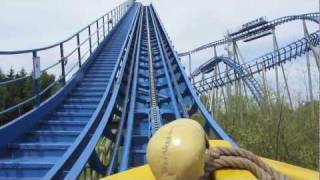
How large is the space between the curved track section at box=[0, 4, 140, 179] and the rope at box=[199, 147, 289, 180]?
192 cm

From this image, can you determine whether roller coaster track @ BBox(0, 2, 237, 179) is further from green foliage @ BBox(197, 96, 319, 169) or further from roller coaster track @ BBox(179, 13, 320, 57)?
roller coaster track @ BBox(179, 13, 320, 57)

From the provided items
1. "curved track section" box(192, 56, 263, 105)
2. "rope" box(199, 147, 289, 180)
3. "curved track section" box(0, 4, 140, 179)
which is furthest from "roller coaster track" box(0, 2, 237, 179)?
"curved track section" box(192, 56, 263, 105)

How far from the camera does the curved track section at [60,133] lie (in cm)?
381

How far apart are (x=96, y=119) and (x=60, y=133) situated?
15.6 inches

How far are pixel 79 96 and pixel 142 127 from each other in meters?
1.69

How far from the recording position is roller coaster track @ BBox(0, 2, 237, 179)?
3.92m

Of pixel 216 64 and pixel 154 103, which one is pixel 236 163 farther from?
pixel 216 64

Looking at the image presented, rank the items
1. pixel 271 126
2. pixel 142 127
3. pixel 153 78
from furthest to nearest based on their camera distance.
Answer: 1. pixel 153 78
2. pixel 271 126
3. pixel 142 127

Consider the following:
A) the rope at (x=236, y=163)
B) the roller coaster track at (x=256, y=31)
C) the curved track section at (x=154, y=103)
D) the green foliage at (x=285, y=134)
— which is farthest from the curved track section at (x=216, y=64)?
the rope at (x=236, y=163)

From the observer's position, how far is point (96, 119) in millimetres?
5133

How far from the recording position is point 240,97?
9172 millimetres

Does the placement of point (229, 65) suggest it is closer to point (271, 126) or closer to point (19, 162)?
point (271, 126)

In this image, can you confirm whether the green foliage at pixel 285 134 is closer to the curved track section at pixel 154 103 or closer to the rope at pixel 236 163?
the curved track section at pixel 154 103

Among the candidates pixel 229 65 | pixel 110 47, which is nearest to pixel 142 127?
pixel 110 47
